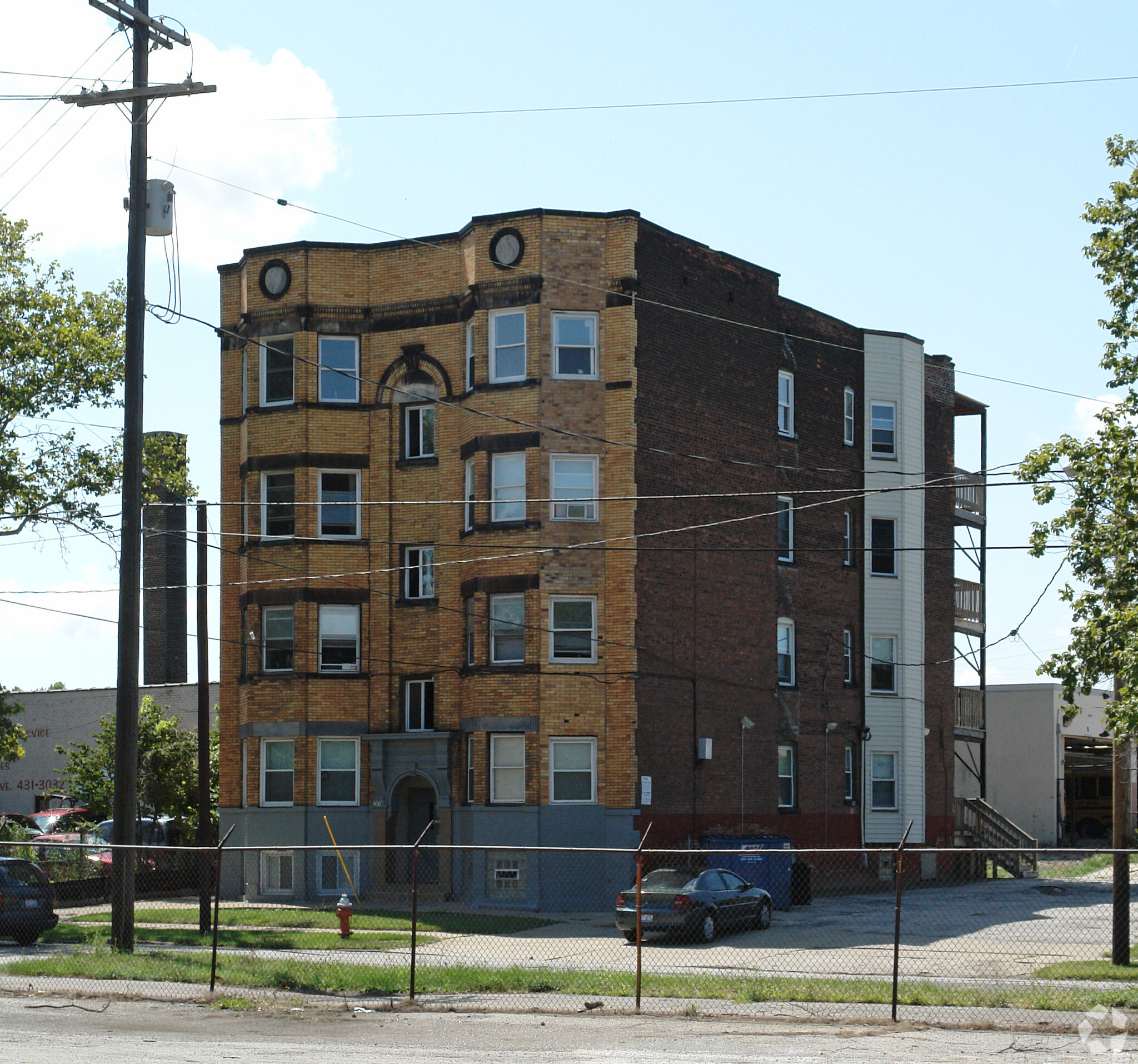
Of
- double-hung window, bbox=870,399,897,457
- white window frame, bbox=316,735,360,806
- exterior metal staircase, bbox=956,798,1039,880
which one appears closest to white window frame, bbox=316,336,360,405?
white window frame, bbox=316,735,360,806

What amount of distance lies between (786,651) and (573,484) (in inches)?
342

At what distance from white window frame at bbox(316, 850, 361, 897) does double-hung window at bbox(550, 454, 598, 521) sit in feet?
30.1

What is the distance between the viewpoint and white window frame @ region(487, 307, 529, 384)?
33844 mm

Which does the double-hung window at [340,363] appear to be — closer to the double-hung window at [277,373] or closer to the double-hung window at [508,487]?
the double-hung window at [277,373]

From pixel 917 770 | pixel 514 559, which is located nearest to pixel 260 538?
pixel 514 559

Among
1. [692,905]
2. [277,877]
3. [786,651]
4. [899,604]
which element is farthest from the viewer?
[899,604]

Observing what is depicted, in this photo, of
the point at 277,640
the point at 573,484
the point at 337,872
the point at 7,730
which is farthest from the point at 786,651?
the point at 7,730

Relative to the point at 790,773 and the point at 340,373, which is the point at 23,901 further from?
the point at 790,773

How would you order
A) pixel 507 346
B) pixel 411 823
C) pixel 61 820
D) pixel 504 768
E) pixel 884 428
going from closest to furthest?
pixel 504 768
pixel 507 346
pixel 411 823
pixel 884 428
pixel 61 820

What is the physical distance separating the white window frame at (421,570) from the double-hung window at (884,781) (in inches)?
557

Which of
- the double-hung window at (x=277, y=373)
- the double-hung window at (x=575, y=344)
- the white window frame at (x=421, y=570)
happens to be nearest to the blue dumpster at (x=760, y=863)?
the white window frame at (x=421, y=570)

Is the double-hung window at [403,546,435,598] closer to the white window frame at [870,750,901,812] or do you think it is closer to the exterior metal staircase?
the white window frame at [870,750,901,812]

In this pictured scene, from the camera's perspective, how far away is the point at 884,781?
1633 inches

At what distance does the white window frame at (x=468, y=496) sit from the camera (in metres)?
34.2
